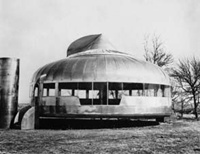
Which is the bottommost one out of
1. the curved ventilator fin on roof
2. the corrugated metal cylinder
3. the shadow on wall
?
the shadow on wall

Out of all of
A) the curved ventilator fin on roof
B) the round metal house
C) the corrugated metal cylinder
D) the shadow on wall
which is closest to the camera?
the corrugated metal cylinder

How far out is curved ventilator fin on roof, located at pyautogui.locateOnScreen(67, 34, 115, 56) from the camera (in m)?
25.8

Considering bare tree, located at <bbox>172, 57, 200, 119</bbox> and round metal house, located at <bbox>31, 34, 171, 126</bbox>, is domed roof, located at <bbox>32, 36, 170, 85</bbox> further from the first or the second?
bare tree, located at <bbox>172, 57, 200, 119</bbox>

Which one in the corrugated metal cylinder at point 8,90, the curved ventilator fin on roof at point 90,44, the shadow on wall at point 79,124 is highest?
the curved ventilator fin on roof at point 90,44

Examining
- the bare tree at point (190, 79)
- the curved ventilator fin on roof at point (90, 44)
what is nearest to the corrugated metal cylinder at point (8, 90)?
the curved ventilator fin on roof at point (90, 44)

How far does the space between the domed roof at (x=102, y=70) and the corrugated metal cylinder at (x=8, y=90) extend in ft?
9.96

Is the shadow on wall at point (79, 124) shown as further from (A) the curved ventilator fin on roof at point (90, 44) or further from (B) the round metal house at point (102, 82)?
(A) the curved ventilator fin on roof at point (90, 44)

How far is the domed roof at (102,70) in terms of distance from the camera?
20797mm

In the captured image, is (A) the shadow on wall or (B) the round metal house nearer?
(B) the round metal house

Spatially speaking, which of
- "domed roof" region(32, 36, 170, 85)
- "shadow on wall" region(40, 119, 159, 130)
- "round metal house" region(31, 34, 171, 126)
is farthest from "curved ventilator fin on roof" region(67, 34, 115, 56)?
"shadow on wall" region(40, 119, 159, 130)

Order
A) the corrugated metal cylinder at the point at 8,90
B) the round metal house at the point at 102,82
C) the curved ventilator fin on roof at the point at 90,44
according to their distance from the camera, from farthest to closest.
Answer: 1. the curved ventilator fin on roof at the point at 90,44
2. the round metal house at the point at 102,82
3. the corrugated metal cylinder at the point at 8,90

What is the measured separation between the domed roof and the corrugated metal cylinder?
9.96 feet

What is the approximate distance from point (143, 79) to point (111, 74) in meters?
2.93

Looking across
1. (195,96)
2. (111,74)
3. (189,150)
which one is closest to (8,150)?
(189,150)
